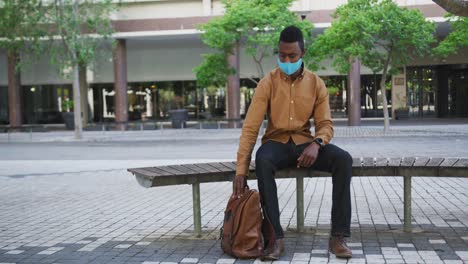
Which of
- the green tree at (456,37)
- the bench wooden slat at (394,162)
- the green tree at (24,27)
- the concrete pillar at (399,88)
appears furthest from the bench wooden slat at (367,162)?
the concrete pillar at (399,88)

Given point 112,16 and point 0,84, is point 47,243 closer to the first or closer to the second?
point 112,16

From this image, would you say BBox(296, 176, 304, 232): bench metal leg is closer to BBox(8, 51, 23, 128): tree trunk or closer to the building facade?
the building facade

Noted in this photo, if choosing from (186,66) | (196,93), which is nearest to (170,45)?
(186,66)

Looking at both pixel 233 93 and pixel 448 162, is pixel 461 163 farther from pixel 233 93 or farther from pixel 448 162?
pixel 233 93

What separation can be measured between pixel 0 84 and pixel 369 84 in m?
25.6

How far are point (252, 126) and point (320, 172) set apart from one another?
753 mm

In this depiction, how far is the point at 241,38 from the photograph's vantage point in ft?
86.3

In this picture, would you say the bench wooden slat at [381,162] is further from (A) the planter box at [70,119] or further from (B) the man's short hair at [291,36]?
(A) the planter box at [70,119]

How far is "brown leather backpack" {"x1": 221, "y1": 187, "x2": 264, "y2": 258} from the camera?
4.63 metres

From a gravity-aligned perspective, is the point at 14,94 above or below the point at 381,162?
above

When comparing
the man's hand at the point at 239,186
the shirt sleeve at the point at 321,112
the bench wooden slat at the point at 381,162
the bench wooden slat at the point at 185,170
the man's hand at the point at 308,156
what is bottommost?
the man's hand at the point at 239,186

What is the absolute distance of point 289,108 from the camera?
497cm

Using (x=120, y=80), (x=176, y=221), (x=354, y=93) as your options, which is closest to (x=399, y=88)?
(x=354, y=93)

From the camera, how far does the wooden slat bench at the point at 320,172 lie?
516 centimetres
